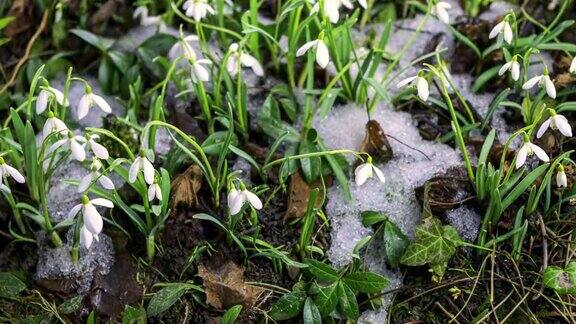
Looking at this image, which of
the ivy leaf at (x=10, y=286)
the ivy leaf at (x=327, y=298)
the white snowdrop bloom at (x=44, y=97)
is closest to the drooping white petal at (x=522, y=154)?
the ivy leaf at (x=327, y=298)

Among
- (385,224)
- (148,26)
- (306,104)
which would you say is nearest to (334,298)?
(385,224)

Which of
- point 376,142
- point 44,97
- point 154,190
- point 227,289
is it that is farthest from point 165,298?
point 376,142

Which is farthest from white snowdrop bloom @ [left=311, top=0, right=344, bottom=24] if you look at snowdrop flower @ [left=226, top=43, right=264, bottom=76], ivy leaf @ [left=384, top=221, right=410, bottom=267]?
ivy leaf @ [left=384, top=221, right=410, bottom=267]

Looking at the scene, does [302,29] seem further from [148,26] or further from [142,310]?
[142,310]

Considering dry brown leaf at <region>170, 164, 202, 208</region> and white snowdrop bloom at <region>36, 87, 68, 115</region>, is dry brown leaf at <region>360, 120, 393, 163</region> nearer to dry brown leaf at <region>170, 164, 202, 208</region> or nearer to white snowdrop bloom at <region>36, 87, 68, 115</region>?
dry brown leaf at <region>170, 164, 202, 208</region>

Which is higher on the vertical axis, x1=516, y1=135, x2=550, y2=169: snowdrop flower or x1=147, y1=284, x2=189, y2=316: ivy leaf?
x1=516, y1=135, x2=550, y2=169: snowdrop flower

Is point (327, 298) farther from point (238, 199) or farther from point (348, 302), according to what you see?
point (238, 199)
